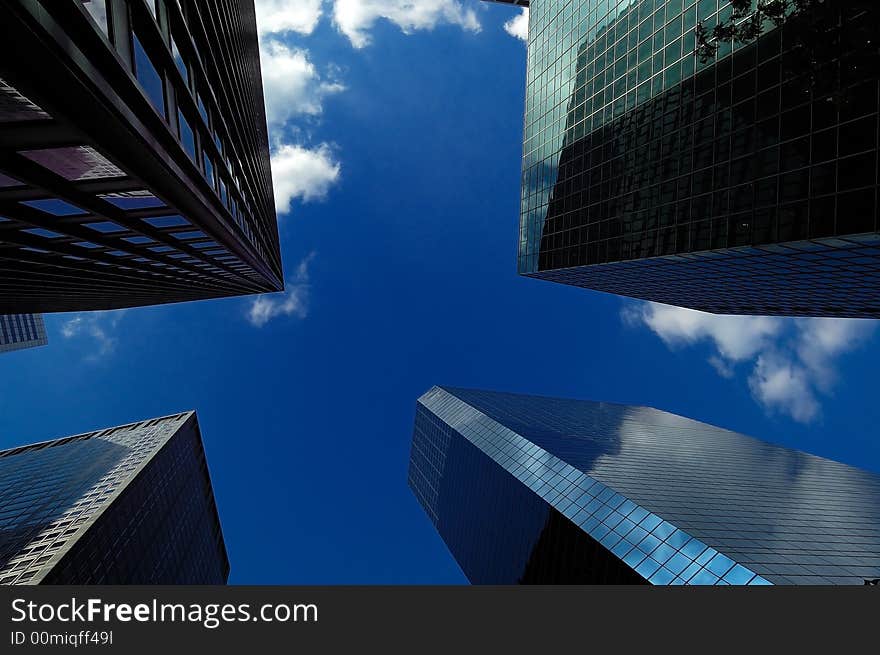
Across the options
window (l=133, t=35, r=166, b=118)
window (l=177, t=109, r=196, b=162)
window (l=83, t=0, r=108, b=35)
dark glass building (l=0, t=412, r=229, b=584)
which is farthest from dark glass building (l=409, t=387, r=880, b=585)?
dark glass building (l=0, t=412, r=229, b=584)

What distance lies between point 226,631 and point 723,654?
14325 mm

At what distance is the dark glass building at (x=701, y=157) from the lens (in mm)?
22828

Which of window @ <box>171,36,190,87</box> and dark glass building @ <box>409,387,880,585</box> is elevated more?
window @ <box>171,36,190,87</box>

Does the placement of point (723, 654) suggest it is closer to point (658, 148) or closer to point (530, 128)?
point (658, 148)

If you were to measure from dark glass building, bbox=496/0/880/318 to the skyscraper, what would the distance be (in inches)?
7472

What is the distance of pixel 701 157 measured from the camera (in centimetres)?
3238

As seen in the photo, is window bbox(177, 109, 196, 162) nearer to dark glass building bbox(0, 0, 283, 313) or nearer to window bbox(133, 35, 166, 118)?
dark glass building bbox(0, 0, 283, 313)

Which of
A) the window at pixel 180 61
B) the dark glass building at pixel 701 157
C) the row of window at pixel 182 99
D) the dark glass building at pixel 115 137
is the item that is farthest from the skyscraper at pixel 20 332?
the window at pixel 180 61

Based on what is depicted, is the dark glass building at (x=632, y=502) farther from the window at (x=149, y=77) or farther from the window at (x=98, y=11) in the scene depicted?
the window at (x=98, y=11)

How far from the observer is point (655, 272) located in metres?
45.8

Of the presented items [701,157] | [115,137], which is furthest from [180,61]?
[701,157]

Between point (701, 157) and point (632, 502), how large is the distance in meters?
35.4

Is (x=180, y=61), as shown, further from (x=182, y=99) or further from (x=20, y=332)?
(x=20, y=332)

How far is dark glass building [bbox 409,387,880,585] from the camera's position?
4250 cm
